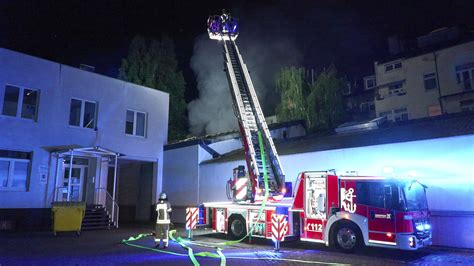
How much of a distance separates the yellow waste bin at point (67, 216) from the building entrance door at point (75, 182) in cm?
317

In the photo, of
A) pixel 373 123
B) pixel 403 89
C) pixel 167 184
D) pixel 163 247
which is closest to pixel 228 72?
pixel 163 247

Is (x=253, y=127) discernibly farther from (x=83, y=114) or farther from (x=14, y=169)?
(x=14, y=169)

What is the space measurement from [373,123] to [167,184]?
11.4 metres

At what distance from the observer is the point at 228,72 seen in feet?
45.4

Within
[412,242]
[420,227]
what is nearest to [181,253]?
[412,242]

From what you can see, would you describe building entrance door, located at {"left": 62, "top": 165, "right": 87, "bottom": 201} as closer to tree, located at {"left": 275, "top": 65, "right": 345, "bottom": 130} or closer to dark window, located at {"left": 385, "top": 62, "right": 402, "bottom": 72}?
tree, located at {"left": 275, "top": 65, "right": 345, "bottom": 130}

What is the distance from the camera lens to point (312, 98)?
32.4m

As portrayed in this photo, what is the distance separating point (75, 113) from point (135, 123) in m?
3.19

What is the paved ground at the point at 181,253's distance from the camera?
8.52 m

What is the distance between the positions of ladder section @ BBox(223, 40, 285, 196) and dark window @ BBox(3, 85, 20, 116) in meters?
9.21

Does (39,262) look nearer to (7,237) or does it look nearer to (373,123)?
(7,237)

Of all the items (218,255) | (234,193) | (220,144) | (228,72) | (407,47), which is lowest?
(218,255)

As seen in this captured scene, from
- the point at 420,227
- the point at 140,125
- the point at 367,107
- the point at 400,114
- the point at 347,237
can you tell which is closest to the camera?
the point at 420,227

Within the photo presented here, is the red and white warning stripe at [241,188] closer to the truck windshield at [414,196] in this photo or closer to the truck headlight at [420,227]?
the truck windshield at [414,196]
